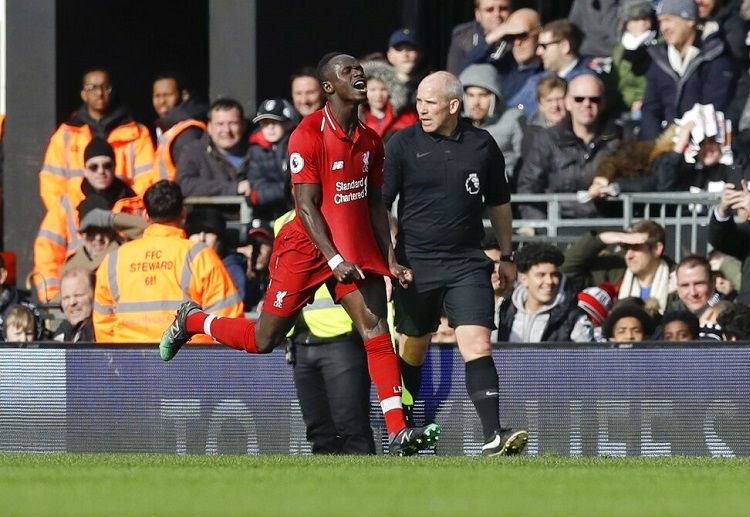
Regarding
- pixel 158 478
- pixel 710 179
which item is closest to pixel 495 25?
pixel 710 179

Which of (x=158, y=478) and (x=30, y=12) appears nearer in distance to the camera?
(x=158, y=478)

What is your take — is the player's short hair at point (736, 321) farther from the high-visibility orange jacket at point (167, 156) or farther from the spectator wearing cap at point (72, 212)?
the high-visibility orange jacket at point (167, 156)

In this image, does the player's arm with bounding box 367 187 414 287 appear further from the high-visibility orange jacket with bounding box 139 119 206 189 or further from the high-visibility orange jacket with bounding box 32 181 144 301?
the high-visibility orange jacket with bounding box 32 181 144 301

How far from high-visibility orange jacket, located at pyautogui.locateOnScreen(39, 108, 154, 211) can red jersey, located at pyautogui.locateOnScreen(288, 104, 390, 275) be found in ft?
19.3

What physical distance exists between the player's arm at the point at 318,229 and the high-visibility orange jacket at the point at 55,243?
19.8 ft

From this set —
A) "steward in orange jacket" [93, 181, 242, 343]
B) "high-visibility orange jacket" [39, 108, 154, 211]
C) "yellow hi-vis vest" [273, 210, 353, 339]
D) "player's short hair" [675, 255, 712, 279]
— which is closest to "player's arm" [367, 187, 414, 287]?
"yellow hi-vis vest" [273, 210, 353, 339]

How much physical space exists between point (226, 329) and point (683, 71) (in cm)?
529

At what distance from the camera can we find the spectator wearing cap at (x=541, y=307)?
11.5 m

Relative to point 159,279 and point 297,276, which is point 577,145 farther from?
point 297,276

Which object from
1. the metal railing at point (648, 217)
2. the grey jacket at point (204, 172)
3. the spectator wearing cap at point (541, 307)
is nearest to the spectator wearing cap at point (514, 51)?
the metal railing at point (648, 217)

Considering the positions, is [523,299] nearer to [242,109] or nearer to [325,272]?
[325,272]

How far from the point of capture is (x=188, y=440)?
1038cm

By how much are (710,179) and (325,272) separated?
4.71 m

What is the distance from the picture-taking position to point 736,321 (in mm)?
11070
